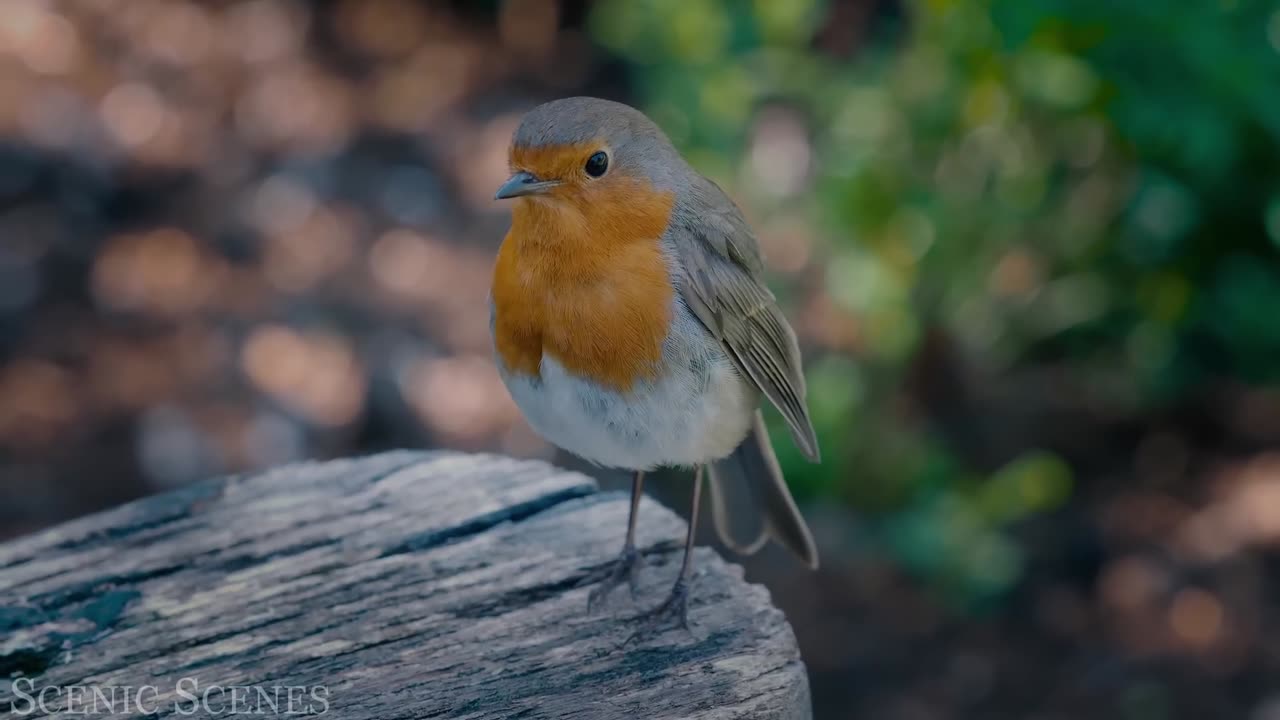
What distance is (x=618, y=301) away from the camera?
2.22 metres

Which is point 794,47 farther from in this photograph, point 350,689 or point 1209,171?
point 350,689

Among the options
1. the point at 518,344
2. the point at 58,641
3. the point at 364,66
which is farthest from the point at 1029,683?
the point at 364,66

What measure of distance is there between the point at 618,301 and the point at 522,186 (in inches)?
9.7

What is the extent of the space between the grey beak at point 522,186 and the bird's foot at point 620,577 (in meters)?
0.74

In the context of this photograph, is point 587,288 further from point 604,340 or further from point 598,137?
point 598,137

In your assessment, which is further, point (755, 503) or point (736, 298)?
point (755, 503)

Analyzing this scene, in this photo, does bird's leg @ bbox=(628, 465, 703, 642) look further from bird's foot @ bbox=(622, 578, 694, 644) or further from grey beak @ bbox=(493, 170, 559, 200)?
grey beak @ bbox=(493, 170, 559, 200)

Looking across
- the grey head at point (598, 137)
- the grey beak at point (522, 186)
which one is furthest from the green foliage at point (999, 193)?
the grey beak at point (522, 186)

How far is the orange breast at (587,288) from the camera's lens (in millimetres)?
2213

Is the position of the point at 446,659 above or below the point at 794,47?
below

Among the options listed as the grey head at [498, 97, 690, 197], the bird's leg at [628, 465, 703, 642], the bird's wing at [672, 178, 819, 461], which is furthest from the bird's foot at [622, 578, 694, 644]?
the grey head at [498, 97, 690, 197]

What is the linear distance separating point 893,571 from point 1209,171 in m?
1.53

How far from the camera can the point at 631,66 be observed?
6008mm

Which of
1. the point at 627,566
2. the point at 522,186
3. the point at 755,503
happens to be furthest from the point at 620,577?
the point at 522,186
